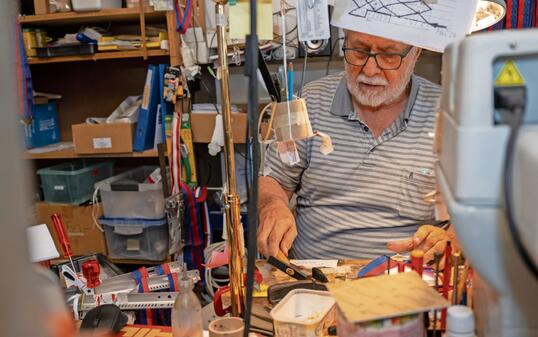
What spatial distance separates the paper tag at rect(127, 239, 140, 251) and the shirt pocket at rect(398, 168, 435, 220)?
1.45 m

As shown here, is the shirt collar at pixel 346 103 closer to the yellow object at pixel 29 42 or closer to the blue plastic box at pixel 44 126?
the yellow object at pixel 29 42

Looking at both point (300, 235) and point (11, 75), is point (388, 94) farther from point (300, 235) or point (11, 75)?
point (11, 75)

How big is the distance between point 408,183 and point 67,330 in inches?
56.8

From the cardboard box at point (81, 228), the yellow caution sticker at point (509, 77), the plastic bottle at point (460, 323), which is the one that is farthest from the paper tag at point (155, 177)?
the yellow caution sticker at point (509, 77)

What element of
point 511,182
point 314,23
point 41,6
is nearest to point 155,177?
point 41,6

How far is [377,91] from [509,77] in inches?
46.1

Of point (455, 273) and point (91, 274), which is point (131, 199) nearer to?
point (91, 274)

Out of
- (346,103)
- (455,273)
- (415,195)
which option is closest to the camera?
(455,273)

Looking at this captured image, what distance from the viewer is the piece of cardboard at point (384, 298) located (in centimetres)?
66

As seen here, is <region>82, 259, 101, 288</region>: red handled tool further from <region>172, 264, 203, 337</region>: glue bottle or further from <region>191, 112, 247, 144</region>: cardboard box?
<region>191, 112, 247, 144</region>: cardboard box

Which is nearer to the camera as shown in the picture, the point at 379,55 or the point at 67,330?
the point at 67,330

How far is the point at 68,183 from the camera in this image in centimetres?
266

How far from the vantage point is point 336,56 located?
2.58 metres

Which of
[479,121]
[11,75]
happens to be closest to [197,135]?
[479,121]
